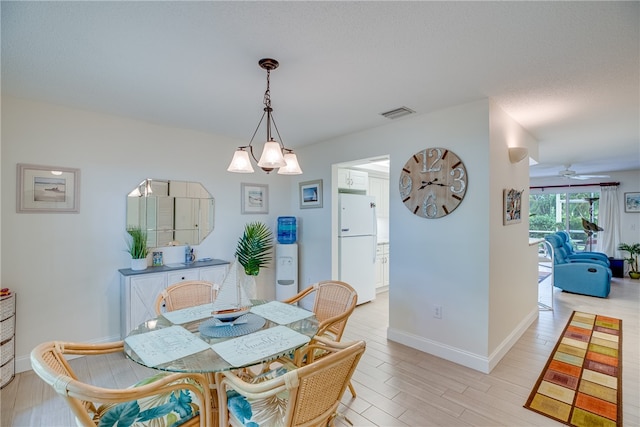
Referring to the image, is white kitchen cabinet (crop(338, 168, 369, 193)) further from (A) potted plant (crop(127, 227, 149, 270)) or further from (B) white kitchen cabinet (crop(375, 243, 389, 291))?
(A) potted plant (crop(127, 227, 149, 270))

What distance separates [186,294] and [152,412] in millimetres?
1051

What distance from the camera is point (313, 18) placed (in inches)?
62.4

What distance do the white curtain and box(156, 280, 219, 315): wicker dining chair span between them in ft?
29.2

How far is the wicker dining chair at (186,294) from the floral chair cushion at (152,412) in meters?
0.87

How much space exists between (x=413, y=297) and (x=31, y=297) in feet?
11.9

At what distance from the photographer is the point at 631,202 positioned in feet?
22.5

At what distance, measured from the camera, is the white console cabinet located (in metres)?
2.96

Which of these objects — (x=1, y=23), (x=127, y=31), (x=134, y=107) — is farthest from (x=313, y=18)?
(x=134, y=107)

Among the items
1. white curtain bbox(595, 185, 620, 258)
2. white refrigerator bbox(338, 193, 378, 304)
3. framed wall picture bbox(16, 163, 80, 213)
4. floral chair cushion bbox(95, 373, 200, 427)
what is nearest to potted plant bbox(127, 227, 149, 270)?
framed wall picture bbox(16, 163, 80, 213)

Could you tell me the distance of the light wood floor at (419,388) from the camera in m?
2.04

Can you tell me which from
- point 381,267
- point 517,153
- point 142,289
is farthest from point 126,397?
point 381,267

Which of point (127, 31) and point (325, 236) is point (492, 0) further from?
point (325, 236)

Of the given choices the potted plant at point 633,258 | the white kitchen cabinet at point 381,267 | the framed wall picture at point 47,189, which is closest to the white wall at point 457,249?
the white kitchen cabinet at point 381,267

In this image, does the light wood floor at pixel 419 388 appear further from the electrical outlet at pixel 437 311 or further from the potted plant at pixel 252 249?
the potted plant at pixel 252 249
